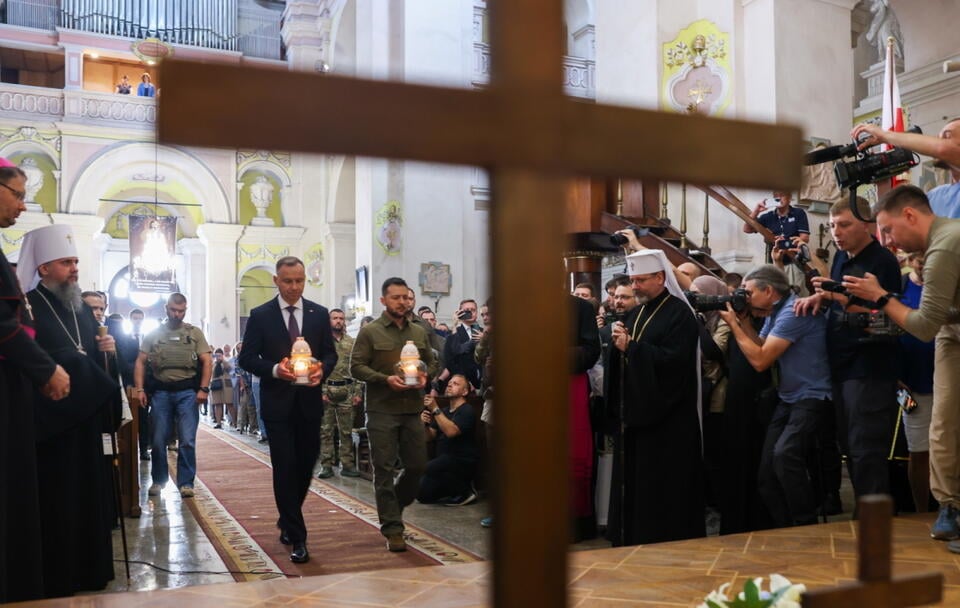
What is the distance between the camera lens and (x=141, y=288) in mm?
19062

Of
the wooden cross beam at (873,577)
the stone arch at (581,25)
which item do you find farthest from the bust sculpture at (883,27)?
the wooden cross beam at (873,577)

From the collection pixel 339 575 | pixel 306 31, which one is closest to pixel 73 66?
pixel 306 31

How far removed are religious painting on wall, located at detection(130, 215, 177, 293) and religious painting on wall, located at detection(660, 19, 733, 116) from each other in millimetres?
12648

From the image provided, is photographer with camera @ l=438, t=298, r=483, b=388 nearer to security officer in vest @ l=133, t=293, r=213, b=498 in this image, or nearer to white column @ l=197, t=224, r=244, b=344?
security officer in vest @ l=133, t=293, r=213, b=498

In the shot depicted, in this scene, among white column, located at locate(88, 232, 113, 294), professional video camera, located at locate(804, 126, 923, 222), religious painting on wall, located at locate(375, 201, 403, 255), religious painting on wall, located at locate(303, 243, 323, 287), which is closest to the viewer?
professional video camera, located at locate(804, 126, 923, 222)

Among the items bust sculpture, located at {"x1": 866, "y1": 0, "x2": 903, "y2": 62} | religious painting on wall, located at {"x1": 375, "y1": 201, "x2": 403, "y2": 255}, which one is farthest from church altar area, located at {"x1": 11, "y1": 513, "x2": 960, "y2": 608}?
bust sculpture, located at {"x1": 866, "y1": 0, "x2": 903, "y2": 62}

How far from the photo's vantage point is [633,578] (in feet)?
11.0

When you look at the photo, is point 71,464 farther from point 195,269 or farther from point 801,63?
point 195,269

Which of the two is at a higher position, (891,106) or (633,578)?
(891,106)

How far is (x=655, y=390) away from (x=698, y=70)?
687 centimetres

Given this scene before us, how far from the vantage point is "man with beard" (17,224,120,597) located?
3666mm

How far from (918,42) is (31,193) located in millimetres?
17907

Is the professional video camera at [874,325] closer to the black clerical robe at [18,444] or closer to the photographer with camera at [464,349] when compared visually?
the black clerical robe at [18,444]

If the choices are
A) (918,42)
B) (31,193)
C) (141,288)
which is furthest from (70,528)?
(31,193)
